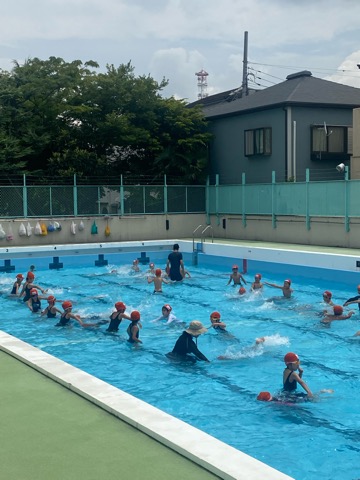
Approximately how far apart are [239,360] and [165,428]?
533 cm

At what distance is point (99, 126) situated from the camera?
30688 millimetres

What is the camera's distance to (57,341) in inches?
464

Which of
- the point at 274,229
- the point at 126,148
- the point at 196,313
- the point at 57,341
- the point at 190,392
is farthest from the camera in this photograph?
the point at 126,148

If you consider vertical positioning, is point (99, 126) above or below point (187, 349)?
above

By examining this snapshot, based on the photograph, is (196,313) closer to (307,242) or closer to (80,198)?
(307,242)

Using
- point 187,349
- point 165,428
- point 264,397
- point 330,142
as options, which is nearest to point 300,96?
point 330,142

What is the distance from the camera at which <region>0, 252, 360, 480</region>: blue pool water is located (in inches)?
273

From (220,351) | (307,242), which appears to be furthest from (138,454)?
(307,242)

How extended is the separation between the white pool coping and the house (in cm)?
2202

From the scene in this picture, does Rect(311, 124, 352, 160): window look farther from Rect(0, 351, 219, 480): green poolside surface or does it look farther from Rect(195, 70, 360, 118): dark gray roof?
Rect(0, 351, 219, 480): green poolside surface

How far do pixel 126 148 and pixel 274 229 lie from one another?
403 inches

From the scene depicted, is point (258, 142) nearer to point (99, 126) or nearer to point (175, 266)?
point (99, 126)

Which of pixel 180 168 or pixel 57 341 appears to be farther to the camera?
pixel 180 168

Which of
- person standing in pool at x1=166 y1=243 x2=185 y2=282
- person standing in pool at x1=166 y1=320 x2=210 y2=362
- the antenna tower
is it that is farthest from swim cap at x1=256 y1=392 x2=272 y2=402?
the antenna tower
